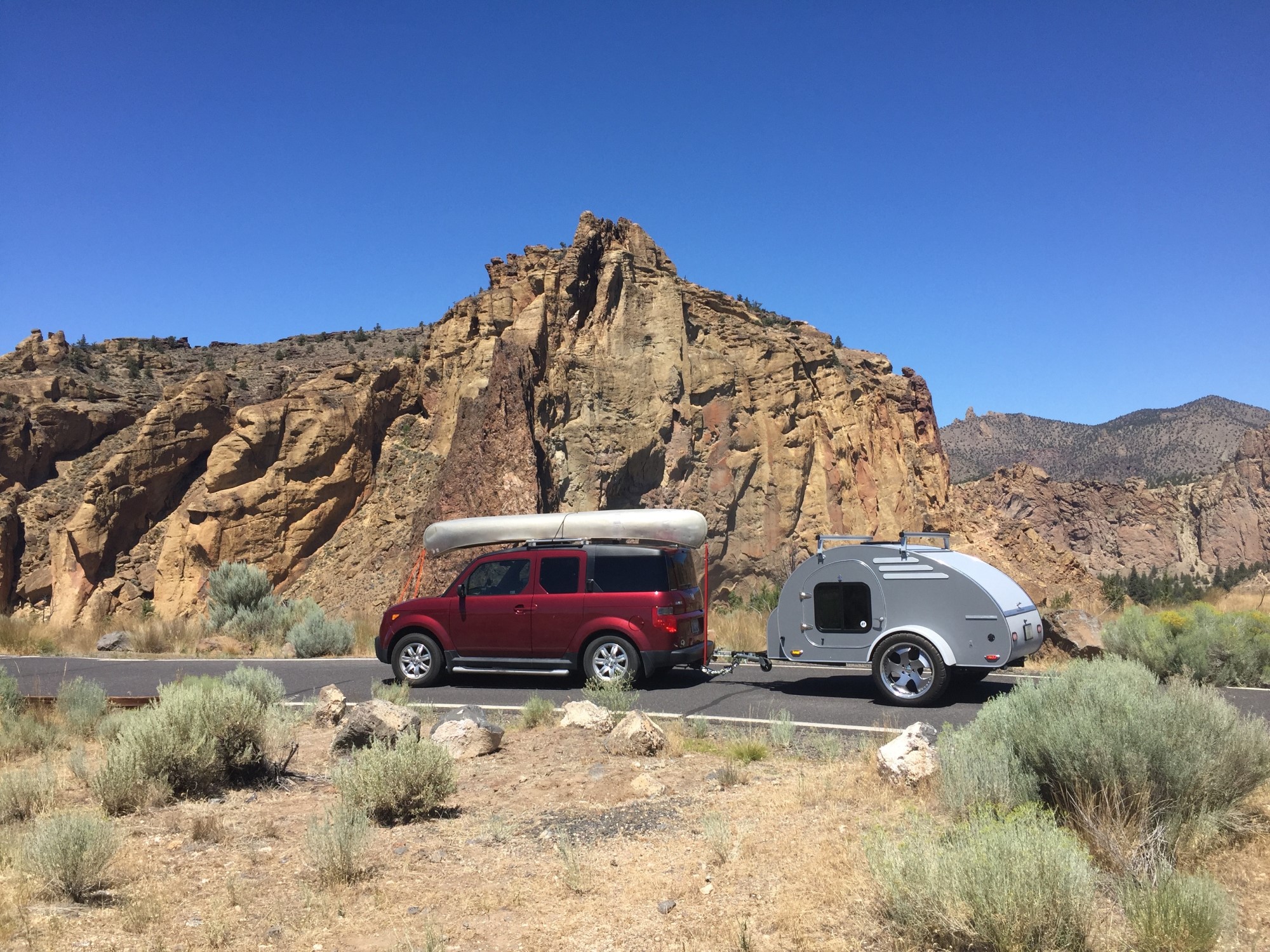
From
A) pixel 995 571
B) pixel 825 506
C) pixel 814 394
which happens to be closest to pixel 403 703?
pixel 995 571

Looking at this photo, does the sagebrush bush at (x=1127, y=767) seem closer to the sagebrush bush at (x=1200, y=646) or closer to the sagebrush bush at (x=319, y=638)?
the sagebrush bush at (x=1200, y=646)

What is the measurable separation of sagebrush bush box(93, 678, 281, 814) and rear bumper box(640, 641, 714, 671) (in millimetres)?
4806

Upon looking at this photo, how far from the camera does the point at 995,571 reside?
1079 centimetres

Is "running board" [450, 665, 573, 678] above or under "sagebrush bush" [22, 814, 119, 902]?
above

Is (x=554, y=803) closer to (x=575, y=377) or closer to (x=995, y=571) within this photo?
(x=995, y=571)

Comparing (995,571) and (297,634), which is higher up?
(995,571)

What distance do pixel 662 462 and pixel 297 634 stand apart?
12.3m

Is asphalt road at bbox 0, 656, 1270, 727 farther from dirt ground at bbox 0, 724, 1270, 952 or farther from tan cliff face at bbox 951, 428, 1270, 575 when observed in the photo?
tan cliff face at bbox 951, 428, 1270, 575

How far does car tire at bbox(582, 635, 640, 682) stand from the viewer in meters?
11.4

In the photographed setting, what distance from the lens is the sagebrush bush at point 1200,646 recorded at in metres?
11.7

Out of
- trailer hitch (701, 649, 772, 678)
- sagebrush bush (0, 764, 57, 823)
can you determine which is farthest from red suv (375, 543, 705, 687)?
sagebrush bush (0, 764, 57, 823)

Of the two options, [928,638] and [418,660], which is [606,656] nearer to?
[418,660]

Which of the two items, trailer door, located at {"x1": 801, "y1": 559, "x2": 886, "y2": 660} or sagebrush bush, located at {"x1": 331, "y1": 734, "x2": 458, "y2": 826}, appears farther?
trailer door, located at {"x1": 801, "y1": 559, "x2": 886, "y2": 660}

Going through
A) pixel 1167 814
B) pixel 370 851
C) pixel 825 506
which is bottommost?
pixel 370 851
